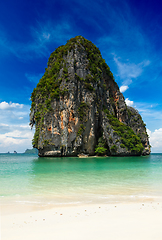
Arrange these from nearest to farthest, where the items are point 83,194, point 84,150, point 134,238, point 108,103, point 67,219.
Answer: point 134,238, point 67,219, point 83,194, point 84,150, point 108,103

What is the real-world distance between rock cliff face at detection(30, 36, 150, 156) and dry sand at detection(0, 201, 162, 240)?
27.7 meters

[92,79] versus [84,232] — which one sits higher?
[92,79]

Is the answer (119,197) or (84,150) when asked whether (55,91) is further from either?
(119,197)

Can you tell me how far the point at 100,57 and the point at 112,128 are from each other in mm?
19820

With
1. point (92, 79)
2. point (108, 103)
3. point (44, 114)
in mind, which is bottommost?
point (44, 114)

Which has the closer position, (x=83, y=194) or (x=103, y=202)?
(x=103, y=202)

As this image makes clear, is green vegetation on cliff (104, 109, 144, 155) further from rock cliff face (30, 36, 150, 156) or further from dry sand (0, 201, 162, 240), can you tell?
dry sand (0, 201, 162, 240)

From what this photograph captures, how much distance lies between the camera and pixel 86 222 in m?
3.32

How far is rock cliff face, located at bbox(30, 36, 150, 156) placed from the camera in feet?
107

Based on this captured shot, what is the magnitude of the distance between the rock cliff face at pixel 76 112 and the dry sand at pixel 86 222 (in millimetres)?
27706

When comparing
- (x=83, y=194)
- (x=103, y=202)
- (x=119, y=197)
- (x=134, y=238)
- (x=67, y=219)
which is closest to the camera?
(x=134, y=238)

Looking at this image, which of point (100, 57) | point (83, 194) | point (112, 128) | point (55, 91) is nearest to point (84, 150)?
point (112, 128)

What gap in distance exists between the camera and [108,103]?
41.4 meters

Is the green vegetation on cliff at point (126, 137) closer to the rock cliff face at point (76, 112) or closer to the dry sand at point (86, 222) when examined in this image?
the rock cliff face at point (76, 112)
